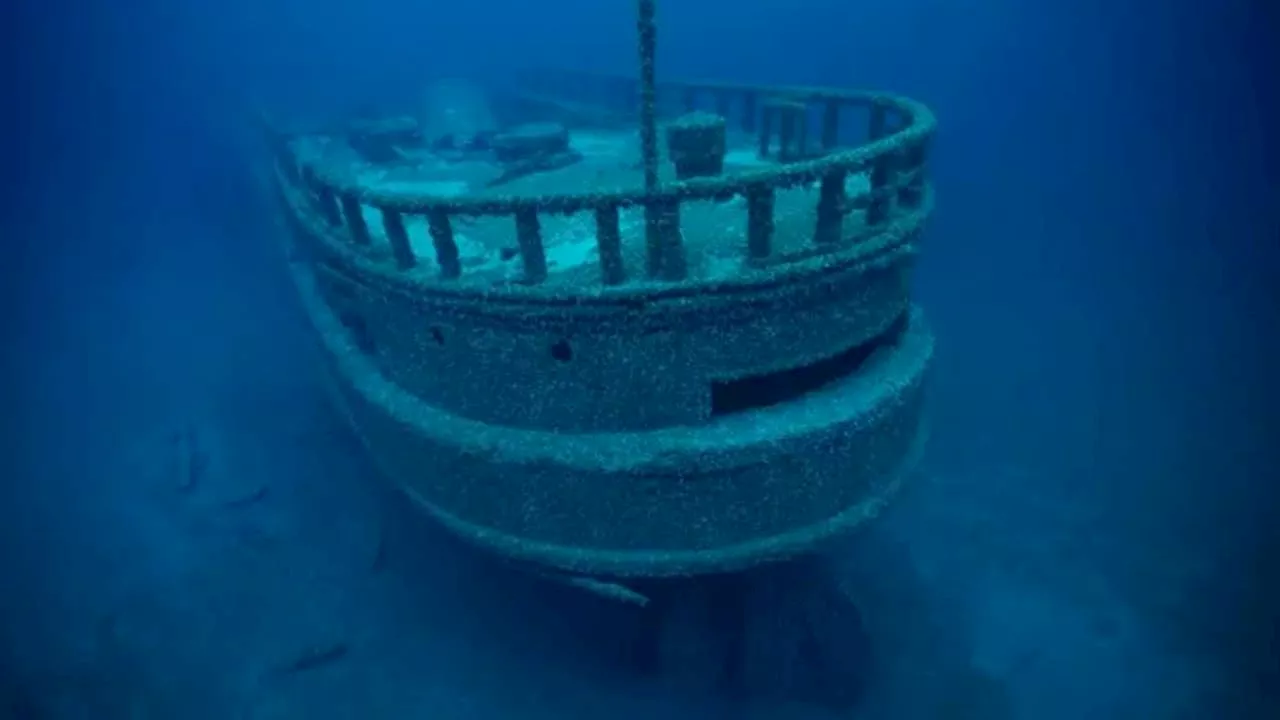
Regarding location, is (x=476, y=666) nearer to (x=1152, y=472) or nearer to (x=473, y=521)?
(x=473, y=521)

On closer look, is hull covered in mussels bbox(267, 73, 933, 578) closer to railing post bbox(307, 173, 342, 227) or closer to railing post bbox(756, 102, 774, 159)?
railing post bbox(307, 173, 342, 227)

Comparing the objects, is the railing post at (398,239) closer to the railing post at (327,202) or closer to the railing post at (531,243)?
the railing post at (531,243)

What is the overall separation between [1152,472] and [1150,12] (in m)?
41.1

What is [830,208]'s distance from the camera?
477cm

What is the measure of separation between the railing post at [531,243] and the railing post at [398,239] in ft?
3.66

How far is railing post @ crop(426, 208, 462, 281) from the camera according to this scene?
4836mm

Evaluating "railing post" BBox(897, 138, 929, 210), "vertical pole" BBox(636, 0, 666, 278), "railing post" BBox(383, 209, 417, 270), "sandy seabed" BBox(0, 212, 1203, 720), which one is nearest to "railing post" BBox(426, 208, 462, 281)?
"railing post" BBox(383, 209, 417, 270)

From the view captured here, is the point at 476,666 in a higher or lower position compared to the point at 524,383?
lower

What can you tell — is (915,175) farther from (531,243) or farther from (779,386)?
(531,243)

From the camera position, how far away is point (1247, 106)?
3167 cm

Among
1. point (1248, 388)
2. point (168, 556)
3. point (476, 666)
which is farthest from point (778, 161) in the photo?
point (1248, 388)

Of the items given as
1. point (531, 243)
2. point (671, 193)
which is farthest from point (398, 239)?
point (671, 193)

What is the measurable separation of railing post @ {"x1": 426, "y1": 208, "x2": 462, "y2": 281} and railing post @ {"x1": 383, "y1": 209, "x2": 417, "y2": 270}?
1.24ft

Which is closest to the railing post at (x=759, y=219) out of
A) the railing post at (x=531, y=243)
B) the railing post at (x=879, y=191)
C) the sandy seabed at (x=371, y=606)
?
the railing post at (x=879, y=191)
